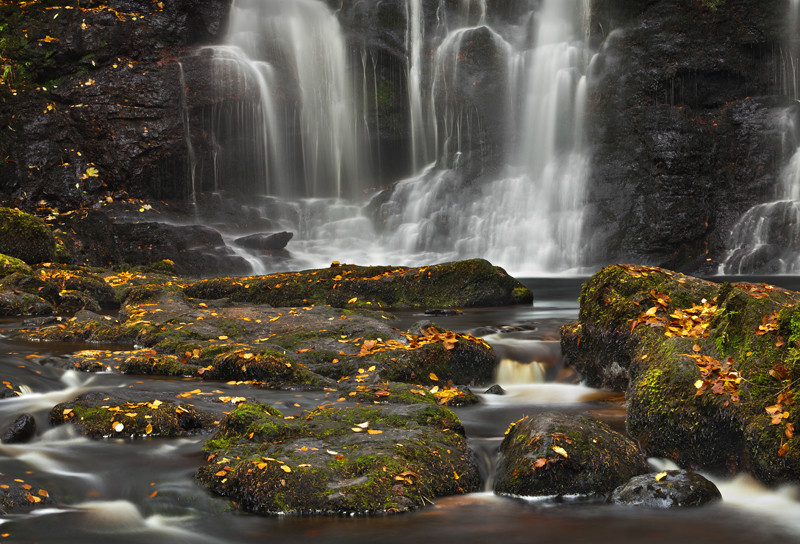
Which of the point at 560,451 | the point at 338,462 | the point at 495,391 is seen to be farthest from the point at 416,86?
the point at 338,462

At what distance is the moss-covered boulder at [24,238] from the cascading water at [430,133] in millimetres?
7192

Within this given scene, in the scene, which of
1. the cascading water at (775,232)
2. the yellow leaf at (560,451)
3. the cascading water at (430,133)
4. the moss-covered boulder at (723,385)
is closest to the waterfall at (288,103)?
the cascading water at (430,133)

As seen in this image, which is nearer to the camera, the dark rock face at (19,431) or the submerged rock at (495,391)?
the dark rock face at (19,431)

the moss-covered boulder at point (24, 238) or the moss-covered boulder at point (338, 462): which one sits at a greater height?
the moss-covered boulder at point (24, 238)

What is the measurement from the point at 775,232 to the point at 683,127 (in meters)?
4.33

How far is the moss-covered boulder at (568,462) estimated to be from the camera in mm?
4305

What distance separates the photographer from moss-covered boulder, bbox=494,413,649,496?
4.30 m

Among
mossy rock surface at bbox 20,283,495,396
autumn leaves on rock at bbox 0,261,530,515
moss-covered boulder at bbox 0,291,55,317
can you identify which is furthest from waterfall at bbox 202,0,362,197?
mossy rock surface at bbox 20,283,495,396

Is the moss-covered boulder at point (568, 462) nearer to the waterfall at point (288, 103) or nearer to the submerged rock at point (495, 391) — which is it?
the submerged rock at point (495, 391)

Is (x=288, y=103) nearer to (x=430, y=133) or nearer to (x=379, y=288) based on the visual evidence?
(x=430, y=133)

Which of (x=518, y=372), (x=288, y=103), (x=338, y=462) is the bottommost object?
(x=518, y=372)

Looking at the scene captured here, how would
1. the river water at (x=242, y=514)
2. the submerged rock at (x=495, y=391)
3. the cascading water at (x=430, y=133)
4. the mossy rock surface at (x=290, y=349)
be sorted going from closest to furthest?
the river water at (x=242, y=514) < the mossy rock surface at (x=290, y=349) < the submerged rock at (x=495, y=391) < the cascading water at (x=430, y=133)

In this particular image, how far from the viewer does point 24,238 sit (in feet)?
47.0

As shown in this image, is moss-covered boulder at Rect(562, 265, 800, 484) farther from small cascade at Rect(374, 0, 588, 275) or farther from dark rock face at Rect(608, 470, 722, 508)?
small cascade at Rect(374, 0, 588, 275)
